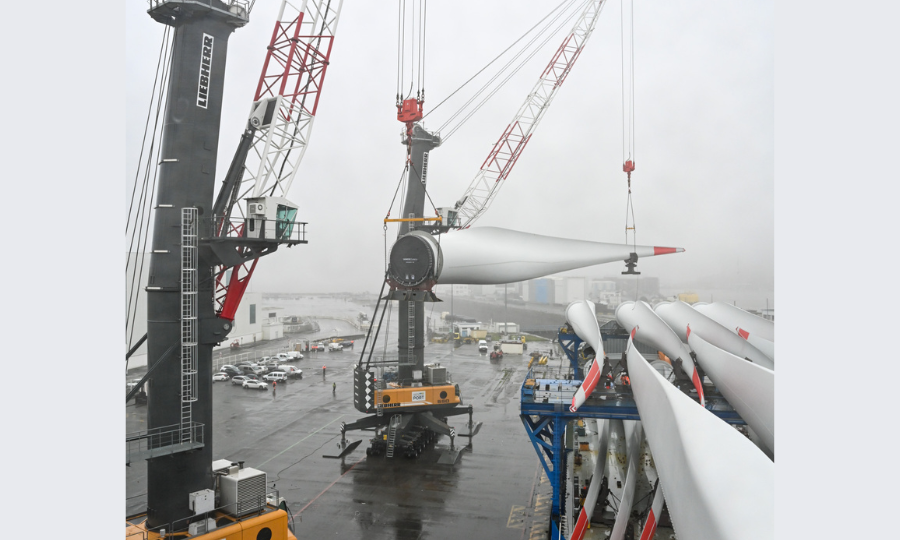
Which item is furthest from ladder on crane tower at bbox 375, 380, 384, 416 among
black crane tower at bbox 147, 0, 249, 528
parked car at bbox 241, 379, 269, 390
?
parked car at bbox 241, 379, 269, 390

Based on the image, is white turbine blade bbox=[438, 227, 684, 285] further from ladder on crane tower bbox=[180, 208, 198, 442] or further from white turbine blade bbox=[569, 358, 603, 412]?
ladder on crane tower bbox=[180, 208, 198, 442]

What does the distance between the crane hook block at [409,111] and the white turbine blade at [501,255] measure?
47.0ft

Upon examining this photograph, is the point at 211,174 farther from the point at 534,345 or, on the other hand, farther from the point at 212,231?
the point at 534,345

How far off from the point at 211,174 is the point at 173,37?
9.44 ft

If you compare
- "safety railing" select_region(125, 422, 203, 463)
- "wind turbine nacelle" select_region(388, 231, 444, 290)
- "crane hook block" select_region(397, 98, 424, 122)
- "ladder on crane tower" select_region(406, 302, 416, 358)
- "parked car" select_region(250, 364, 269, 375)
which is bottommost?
"parked car" select_region(250, 364, 269, 375)

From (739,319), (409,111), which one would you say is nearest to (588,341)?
(739,319)

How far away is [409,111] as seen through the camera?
22953mm

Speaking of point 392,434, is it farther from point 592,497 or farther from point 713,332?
point 713,332

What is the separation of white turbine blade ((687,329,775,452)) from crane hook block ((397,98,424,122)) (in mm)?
15742

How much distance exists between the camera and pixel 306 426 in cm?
2531

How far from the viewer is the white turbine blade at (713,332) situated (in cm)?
1173

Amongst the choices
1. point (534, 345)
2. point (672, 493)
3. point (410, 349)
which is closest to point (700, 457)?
point (672, 493)

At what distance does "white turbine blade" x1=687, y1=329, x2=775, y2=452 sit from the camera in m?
8.02

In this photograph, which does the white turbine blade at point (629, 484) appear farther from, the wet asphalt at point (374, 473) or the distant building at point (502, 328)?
the distant building at point (502, 328)
